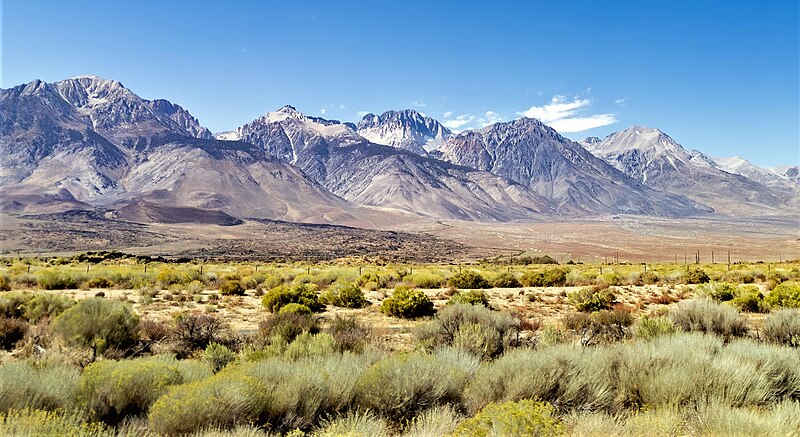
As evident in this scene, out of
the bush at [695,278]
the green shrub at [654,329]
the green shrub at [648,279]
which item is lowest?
the green shrub at [648,279]

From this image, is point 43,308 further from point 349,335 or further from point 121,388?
point 121,388

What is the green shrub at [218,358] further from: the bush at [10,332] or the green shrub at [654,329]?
the green shrub at [654,329]

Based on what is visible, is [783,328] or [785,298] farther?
[785,298]

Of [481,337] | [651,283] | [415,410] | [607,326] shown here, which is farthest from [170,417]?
[651,283]

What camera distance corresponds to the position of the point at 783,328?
10.8m

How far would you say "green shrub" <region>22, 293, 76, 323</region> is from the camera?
42.7ft

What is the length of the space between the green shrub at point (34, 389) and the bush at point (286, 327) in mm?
4455

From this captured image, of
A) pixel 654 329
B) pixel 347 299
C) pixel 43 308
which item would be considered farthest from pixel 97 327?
pixel 654 329

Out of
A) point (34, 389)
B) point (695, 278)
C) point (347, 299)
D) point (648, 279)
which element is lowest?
point (648, 279)

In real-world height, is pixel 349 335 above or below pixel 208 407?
below

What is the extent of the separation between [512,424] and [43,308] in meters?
14.5

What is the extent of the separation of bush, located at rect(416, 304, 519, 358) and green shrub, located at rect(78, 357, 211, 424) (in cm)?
486

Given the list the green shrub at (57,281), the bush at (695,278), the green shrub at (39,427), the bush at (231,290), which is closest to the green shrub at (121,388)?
the green shrub at (39,427)

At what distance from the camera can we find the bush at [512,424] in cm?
460
